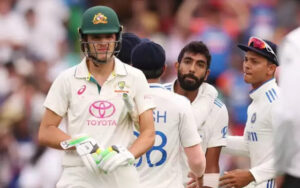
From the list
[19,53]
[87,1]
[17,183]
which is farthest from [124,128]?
[87,1]

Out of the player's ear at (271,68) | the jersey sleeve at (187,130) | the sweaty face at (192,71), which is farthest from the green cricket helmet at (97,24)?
the player's ear at (271,68)

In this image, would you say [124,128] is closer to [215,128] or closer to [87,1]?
[215,128]

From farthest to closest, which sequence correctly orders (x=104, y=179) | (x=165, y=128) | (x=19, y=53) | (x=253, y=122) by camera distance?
(x=19, y=53), (x=253, y=122), (x=165, y=128), (x=104, y=179)

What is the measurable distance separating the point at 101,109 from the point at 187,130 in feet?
3.17

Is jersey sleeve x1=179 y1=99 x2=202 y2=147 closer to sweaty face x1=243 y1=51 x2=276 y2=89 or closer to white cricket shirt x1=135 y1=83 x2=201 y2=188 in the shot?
white cricket shirt x1=135 y1=83 x2=201 y2=188

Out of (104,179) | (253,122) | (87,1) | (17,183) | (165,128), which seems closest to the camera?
(104,179)

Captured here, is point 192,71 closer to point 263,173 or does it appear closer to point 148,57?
point 148,57

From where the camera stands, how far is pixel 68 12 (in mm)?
20234

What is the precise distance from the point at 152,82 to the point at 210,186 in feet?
4.89

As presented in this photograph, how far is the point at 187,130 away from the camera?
9.32 meters

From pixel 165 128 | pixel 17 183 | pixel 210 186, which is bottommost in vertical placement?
pixel 17 183

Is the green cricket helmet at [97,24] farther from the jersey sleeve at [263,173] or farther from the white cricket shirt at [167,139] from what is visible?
the jersey sleeve at [263,173]

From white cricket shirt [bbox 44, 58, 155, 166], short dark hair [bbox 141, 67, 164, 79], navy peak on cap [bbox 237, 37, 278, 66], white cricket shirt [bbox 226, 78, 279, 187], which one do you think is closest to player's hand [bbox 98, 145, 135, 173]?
white cricket shirt [bbox 44, 58, 155, 166]

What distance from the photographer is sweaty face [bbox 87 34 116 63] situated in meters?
8.70
